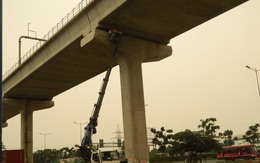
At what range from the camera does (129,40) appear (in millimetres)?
27938

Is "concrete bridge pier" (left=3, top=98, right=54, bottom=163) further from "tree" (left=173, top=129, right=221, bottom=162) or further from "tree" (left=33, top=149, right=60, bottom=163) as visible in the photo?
"tree" (left=33, top=149, right=60, bottom=163)

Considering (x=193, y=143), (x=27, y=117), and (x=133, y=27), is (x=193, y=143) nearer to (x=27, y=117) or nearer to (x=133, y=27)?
(x=133, y=27)

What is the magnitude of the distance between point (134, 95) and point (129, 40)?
4593mm

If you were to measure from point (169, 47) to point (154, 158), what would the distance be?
121 ft

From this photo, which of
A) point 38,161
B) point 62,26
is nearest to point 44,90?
point 62,26

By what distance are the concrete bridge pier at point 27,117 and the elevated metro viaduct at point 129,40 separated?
1535 cm

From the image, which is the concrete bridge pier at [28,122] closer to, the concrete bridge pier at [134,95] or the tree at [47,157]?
the concrete bridge pier at [134,95]

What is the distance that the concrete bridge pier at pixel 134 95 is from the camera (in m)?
26.4

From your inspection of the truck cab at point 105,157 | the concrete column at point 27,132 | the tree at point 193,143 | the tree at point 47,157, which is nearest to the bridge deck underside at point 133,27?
the truck cab at point 105,157

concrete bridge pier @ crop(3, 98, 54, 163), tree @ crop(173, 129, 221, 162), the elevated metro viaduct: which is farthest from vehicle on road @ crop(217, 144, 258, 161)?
the elevated metro viaduct

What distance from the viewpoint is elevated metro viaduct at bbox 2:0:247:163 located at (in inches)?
933

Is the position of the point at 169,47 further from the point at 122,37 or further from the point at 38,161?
the point at 38,161

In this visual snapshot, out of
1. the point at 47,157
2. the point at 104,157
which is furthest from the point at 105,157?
the point at 47,157

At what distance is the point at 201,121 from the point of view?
9131 centimetres
